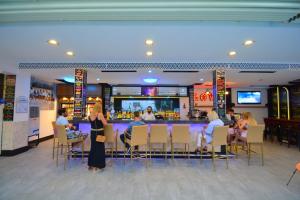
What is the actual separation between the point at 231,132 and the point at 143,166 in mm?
3162

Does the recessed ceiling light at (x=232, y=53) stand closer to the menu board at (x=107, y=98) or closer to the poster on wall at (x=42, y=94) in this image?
the menu board at (x=107, y=98)

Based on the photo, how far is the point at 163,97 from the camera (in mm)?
9094

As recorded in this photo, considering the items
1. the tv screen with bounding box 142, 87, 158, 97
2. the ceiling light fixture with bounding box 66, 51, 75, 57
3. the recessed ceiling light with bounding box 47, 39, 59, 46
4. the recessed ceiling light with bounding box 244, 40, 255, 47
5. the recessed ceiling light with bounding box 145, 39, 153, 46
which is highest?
the recessed ceiling light with bounding box 244, 40, 255, 47

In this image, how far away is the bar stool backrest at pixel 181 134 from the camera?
4464 mm

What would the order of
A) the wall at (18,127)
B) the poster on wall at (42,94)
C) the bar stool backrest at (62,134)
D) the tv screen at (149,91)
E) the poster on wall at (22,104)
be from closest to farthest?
Answer: the bar stool backrest at (62,134)
the wall at (18,127)
the poster on wall at (22,104)
the poster on wall at (42,94)
the tv screen at (149,91)

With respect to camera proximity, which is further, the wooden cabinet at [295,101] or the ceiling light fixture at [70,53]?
the wooden cabinet at [295,101]

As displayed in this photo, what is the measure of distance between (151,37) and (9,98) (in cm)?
494

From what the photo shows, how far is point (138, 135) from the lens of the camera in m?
4.20

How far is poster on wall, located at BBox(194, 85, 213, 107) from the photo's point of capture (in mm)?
9703

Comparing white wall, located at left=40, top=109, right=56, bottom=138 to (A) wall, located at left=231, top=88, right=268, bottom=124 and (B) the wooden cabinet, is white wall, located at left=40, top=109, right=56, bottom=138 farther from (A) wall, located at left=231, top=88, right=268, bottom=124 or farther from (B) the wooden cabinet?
(B) the wooden cabinet

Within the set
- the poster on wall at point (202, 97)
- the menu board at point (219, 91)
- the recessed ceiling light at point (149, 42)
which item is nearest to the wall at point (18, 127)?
the recessed ceiling light at point (149, 42)

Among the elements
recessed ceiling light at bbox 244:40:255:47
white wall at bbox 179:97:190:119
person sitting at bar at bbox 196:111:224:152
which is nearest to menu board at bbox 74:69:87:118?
person sitting at bar at bbox 196:111:224:152

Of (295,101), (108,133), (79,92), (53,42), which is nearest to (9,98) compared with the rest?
(79,92)

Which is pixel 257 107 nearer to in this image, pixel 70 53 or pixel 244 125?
pixel 244 125
